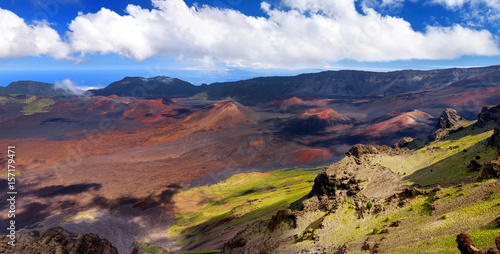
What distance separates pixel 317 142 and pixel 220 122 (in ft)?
166

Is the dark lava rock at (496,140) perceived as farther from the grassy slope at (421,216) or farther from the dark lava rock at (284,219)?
the dark lava rock at (284,219)

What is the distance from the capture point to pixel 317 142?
346 ft

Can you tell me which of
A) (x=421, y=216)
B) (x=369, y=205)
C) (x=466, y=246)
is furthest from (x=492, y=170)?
(x=466, y=246)

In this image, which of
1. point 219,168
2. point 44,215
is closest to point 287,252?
point 44,215

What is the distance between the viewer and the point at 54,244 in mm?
24344

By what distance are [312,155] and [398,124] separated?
1946 inches

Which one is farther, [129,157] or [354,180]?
[129,157]

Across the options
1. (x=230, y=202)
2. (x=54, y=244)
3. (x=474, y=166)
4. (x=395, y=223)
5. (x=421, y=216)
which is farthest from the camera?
(x=230, y=202)

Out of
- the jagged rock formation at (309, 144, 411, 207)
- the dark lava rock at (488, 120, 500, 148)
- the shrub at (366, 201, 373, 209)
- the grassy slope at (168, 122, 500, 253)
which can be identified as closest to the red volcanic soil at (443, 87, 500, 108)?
the grassy slope at (168, 122, 500, 253)

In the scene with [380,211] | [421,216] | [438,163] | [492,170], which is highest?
[492,170]

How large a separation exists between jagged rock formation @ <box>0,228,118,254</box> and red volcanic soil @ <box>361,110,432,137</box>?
10616 centimetres

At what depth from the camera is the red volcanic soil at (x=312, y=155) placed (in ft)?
284

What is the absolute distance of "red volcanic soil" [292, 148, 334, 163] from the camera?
86.6m

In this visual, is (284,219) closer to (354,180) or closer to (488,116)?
(354,180)
